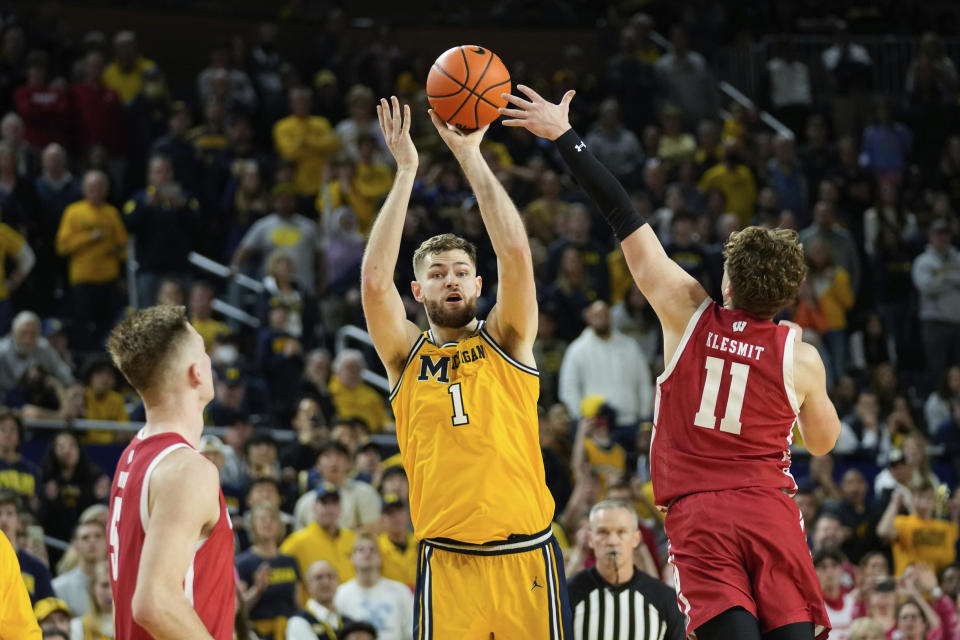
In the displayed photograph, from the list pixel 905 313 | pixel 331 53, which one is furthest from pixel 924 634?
pixel 331 53

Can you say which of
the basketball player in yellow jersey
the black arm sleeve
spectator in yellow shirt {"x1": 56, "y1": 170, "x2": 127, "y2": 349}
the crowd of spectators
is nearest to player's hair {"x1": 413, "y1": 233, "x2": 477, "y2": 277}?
the basketball player in yellow jersey

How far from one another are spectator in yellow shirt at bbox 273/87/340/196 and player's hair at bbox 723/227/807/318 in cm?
1187

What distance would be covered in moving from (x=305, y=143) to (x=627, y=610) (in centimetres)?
1019

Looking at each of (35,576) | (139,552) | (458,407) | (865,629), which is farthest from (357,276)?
(139,552)

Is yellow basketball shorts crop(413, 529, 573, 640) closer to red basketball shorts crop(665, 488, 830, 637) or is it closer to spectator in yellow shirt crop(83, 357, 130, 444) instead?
red basketball shorts crop(665, 488, 830, 637)

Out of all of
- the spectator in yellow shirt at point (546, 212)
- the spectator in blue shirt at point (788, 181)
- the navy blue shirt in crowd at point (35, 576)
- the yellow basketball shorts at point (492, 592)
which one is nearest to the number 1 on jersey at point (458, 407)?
the yellow basketball shorts at point (492, 592)

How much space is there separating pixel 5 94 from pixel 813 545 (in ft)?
36.0

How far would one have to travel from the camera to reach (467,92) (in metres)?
6.66

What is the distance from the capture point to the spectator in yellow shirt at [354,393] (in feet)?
45.0

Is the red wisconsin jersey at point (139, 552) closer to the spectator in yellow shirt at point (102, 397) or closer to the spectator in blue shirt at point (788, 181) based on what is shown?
A: the spectator in yellow shirt at point (102, 397)

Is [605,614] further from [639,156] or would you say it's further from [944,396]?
[639,156]

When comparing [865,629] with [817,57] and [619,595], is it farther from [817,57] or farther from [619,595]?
[817,57]

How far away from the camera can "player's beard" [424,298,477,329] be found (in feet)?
20.8

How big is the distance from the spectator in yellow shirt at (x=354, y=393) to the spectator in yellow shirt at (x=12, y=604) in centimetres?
807
